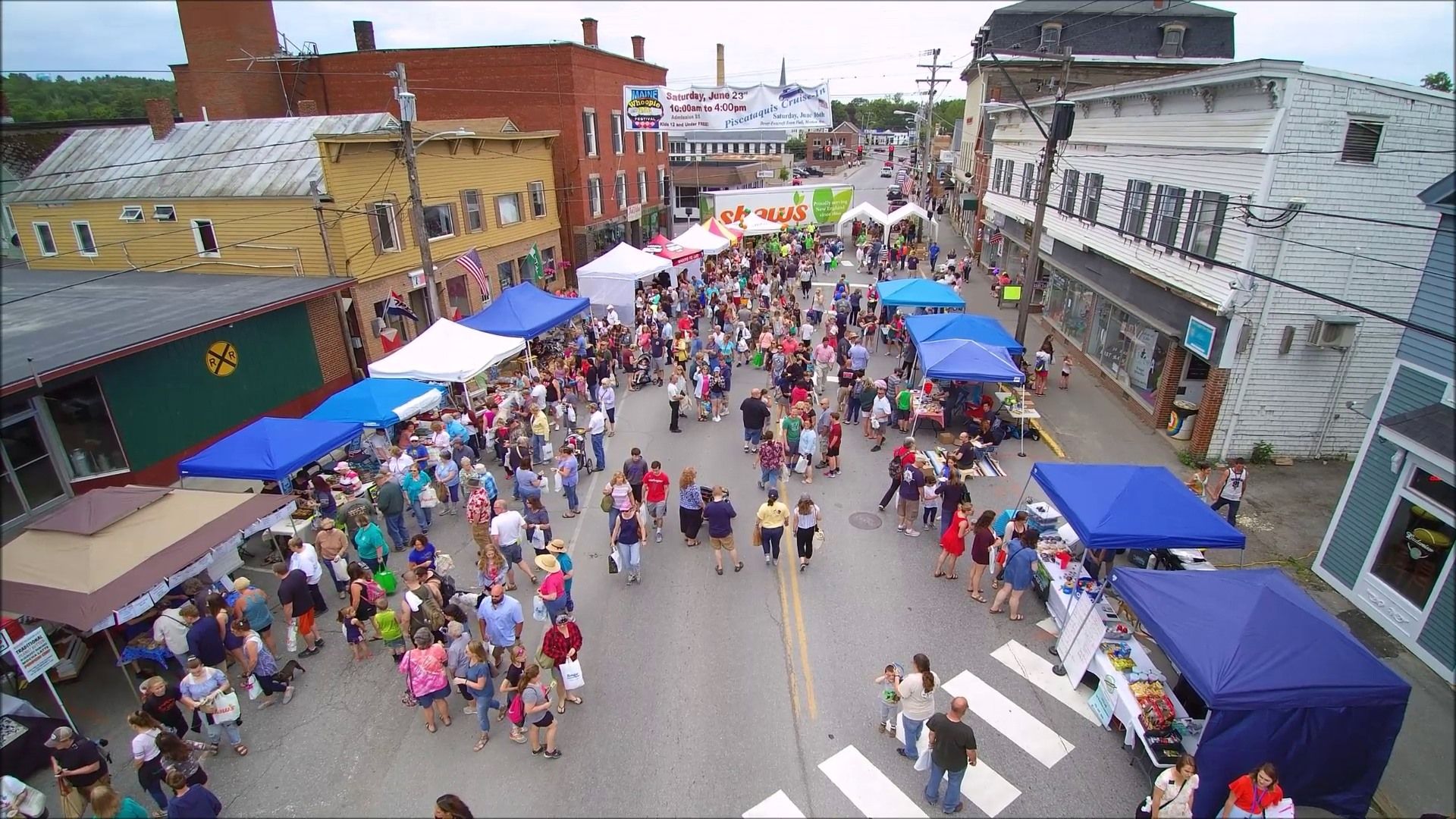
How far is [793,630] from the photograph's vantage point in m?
9.38

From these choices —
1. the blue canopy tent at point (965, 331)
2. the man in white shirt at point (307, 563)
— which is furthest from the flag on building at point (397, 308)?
the blue canopy tent at point (965, 331)

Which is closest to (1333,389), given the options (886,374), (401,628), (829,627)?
(886,374)

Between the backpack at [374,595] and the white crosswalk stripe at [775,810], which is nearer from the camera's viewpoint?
the white crosswalk stripe at [775,810]

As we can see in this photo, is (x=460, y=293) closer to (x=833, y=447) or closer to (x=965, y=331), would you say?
(x=833, y=447)

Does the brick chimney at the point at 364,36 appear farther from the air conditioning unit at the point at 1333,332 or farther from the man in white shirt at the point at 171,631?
the air conditioning unit at the point at 1333,332

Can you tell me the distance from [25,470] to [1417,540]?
2096 cm

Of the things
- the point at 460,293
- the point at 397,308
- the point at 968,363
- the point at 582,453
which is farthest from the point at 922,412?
the point at 460,293

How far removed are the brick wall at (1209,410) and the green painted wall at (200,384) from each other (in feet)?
65.4

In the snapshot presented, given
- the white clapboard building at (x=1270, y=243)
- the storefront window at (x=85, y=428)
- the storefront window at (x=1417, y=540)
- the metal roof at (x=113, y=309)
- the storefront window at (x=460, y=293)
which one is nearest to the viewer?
the storefront window at (x=1417, y=540)

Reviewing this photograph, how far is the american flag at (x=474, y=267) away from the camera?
20219 millimetres

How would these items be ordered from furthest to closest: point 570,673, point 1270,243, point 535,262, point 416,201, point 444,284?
point 535,262, point 444,284, point 416,201, point 1270,243, point 570,673

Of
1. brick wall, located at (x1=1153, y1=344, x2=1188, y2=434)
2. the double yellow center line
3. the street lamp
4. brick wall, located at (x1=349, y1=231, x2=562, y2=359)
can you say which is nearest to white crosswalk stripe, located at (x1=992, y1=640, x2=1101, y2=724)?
the double yellow center line

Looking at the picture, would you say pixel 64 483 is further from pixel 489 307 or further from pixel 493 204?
pixel 493 204

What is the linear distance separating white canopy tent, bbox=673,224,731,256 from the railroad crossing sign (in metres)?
17.7
